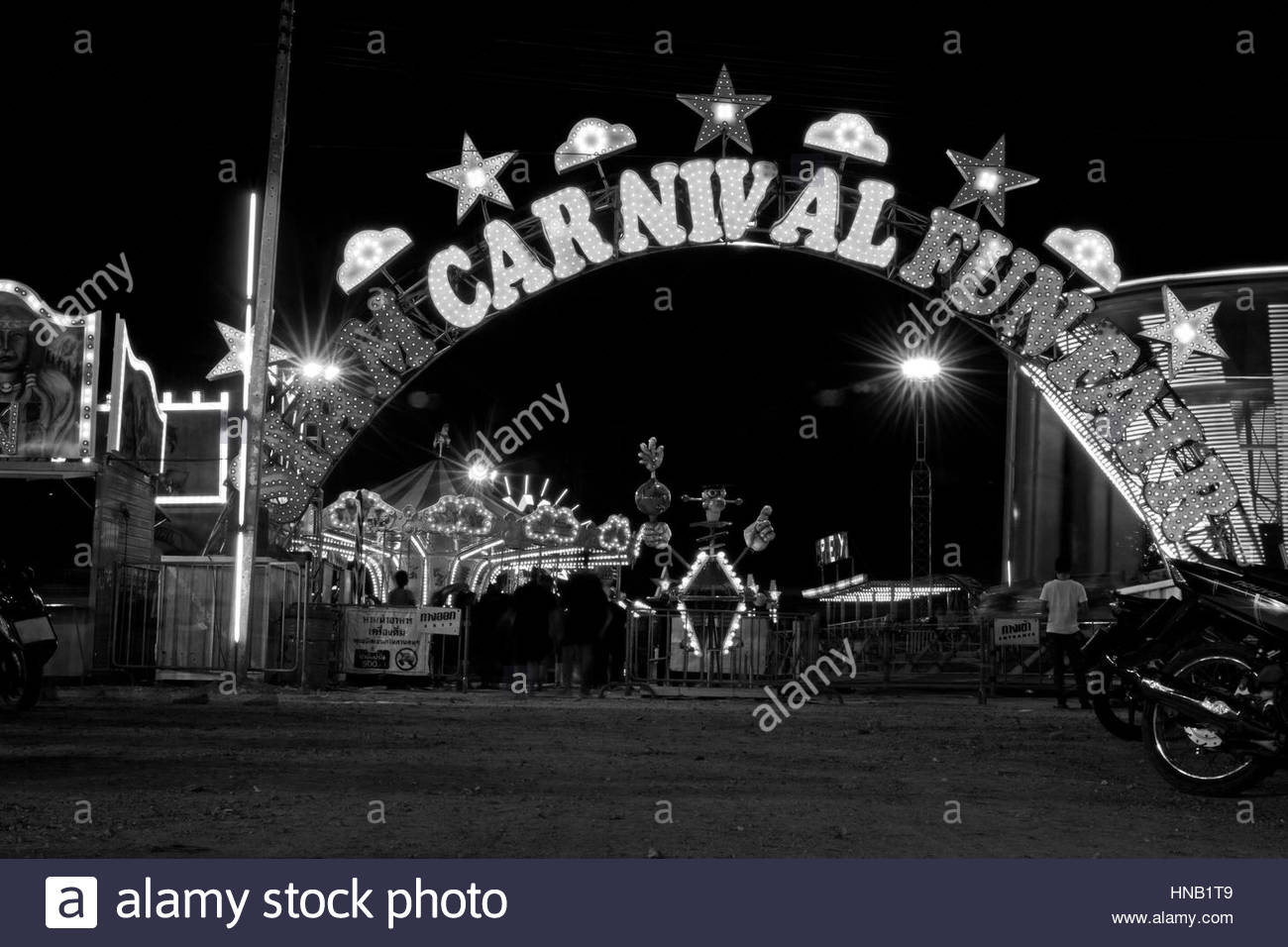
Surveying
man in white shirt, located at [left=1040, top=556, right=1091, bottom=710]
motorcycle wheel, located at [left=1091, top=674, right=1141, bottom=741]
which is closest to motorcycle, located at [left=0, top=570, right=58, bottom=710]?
motorcycle wheel, located at [left=1091, top=674, right=1141, bottom=741]

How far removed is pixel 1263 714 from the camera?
7957 millimetres

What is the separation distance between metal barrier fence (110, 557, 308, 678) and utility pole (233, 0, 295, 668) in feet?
1.43

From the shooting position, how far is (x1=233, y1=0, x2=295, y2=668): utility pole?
19.4m

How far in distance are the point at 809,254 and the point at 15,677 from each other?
12.2 metres

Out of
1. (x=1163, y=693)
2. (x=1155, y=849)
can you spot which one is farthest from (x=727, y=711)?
(x=1155, y=849)

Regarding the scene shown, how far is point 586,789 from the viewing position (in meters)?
8.38

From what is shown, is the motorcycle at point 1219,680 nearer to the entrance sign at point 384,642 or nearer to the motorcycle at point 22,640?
the motorcycle at point 22,640

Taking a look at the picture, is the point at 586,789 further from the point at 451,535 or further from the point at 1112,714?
the point at 451,535

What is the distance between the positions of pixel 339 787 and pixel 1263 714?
473 centimetres

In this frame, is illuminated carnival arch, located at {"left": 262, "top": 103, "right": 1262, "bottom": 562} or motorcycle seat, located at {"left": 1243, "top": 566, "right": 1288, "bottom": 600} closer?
motorcycle seat, located at {"left": 1243, "top": 566, "right": 1288, "bottom": 600}

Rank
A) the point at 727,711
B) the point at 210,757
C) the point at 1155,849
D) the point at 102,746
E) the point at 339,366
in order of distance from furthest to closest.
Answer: the point at 339,366 < the point at 727,711 < the point at 102,746 < the point at 210,757 < the point at 1155,849

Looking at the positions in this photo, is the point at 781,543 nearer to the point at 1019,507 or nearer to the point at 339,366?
the point at 1019,507

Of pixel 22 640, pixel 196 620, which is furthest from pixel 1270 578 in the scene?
pixel 196 620

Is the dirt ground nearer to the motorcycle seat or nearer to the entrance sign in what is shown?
the motorcycle seat
